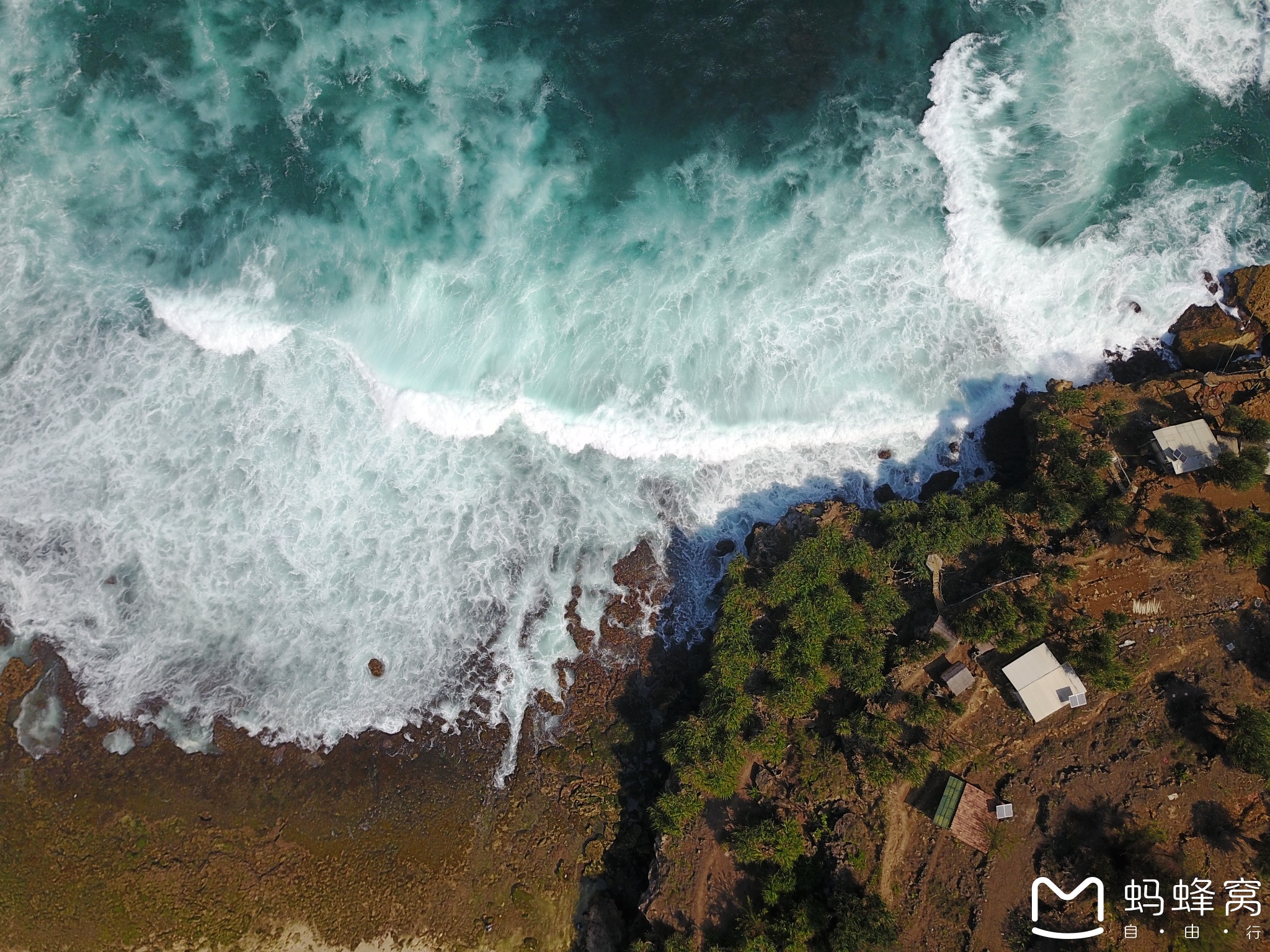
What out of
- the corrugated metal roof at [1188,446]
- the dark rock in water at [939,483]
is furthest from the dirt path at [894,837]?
the corrugated metal roof at [1188,446]

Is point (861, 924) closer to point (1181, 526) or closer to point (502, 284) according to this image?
point (1181, 526)

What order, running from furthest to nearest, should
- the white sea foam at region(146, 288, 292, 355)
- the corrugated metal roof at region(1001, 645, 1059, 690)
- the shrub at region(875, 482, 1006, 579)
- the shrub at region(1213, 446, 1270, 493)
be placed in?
the white sea foam at region(146, 288, 292, 355) → the shrub at region(875, 482, 1006, 579) → the shrub at region(1213, 446, 1270, 493) → the corrugated metal roof at region(1001, 645, 1059, 690)

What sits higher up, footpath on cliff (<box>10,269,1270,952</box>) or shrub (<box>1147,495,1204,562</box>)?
shrub (<box>1147,495,1204,562</box>)

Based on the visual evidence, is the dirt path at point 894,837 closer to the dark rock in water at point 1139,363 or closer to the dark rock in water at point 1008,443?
the dark rock in water at point 1008,443

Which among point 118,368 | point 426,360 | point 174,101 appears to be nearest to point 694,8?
point 426,360

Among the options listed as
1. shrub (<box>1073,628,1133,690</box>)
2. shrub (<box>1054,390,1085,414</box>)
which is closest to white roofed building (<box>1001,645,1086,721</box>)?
shrub (<box>1073,628,1133,690</box>)

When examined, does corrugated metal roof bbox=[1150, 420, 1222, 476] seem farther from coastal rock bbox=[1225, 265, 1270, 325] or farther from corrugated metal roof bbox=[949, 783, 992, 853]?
corrugated metal roof bbox=[949, 783, 992, 853]
